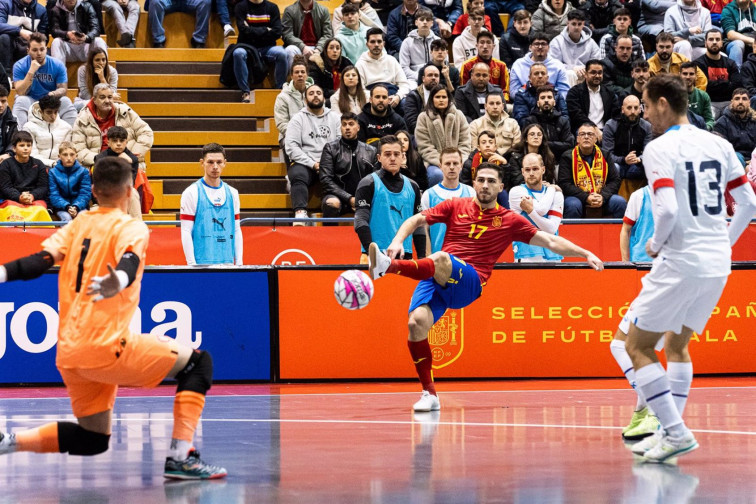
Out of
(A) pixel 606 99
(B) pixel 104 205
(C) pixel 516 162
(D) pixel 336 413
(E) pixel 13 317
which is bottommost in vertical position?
(D) pixel 336 413

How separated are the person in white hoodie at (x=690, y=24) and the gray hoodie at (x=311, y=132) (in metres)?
6.82

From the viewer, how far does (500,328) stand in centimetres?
1188

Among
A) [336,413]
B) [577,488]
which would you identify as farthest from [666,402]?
[336,413]

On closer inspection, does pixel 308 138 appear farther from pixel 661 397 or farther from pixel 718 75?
pixel 661 397

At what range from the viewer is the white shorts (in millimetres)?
6449

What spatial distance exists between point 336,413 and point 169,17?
37.5 feet

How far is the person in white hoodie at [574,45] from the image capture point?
17.9 meters

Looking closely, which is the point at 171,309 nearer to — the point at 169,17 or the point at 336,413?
the point at 336,413

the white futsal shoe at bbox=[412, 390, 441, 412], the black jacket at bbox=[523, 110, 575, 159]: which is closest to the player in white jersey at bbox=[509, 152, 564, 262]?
the white futsal shoe at bbox=[412, 390, 441, 412]

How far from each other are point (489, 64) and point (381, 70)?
1743 mm

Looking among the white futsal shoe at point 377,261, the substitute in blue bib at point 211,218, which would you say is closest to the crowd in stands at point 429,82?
the substitute in blue bib at point 211,218

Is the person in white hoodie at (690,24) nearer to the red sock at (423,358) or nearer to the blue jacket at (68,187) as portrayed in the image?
the blue jacket at (68,187)

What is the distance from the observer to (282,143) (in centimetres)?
1634

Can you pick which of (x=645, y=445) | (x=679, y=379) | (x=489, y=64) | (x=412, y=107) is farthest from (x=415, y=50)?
(x=645, y=445)
